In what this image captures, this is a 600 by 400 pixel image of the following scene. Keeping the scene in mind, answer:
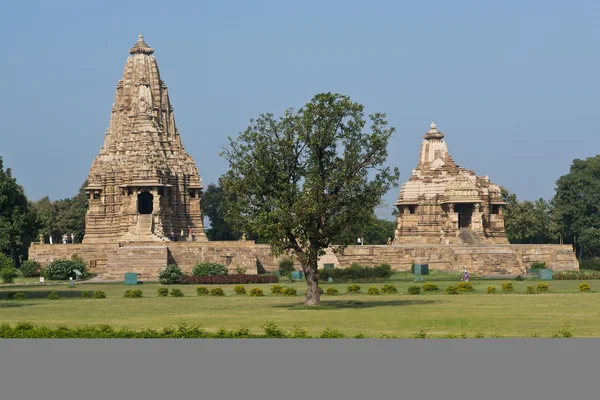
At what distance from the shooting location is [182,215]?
84000 millimetres

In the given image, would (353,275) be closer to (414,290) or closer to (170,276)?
(170,276)

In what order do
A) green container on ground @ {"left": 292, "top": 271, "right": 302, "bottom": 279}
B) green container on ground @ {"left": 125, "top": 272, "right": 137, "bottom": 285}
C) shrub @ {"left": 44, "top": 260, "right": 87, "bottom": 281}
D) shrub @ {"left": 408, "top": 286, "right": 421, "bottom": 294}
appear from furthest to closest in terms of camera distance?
shrub @ {"left": 44, "top": 260, "right": 87, "bottom": 281} → green container on ground @ {"left": 292, "top": 271, "right": 302, "bottom": 279} → green container on ground @ {"left": 125, "top": 272, "right": 137, "bottom": 285} → shrub @ {"left": 408, "top": 286, "right": 421, "bottom": 294}

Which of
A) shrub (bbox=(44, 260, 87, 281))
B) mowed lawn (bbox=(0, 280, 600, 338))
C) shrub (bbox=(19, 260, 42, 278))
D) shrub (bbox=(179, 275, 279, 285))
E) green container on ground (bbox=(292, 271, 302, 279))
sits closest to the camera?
mowed lawn (bbox=(0, 280, 600, 338))

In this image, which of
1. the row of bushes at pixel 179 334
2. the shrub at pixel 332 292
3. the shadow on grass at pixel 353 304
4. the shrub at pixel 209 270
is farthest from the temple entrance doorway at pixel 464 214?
the row of bushes at pixel 179 334

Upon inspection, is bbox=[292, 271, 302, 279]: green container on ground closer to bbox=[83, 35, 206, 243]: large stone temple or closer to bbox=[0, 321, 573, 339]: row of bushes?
bbox=[83, 35, 206, 243]: large stone temple

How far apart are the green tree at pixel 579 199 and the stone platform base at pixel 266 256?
21375mm

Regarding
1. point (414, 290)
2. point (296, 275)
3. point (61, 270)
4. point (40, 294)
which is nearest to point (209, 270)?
point (296, 275)

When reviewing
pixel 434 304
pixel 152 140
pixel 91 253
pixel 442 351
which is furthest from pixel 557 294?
pixel 152 140

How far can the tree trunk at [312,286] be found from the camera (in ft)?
133

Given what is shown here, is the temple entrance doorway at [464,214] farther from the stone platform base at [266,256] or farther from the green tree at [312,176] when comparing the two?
the green tree at [312,176]

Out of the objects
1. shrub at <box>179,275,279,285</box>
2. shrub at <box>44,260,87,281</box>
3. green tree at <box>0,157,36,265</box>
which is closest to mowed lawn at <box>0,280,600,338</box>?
green tree at <box>0,157,36,265</box>

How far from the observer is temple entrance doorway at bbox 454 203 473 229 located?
8375 centimetres

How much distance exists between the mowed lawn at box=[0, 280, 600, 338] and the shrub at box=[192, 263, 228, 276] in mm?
12796

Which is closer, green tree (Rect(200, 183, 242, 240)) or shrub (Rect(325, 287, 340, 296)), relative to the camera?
shrub (Rect(325, 287, 340, 296))
